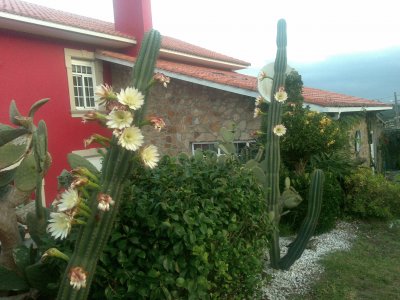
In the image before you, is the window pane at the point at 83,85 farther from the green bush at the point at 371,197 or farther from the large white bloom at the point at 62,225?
the large white bloom at the point at 62,225

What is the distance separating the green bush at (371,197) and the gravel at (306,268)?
603mm

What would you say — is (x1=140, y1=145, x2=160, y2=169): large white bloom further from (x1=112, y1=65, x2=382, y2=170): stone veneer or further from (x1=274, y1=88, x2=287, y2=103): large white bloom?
(x1=112, y1=65, x2=382, y2=170): stone veneer

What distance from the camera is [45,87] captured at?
9617mm

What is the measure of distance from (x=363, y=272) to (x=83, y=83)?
28.2ft

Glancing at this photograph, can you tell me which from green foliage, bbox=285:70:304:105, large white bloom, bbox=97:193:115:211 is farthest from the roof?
large white bloom, bbox=97:193:115:211

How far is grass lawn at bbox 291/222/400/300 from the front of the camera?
426 centimetres

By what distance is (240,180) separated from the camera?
334 centimetres

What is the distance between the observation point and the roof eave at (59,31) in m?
8.24

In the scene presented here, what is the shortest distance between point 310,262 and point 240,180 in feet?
8.36

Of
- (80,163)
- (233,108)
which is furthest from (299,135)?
(80,163)

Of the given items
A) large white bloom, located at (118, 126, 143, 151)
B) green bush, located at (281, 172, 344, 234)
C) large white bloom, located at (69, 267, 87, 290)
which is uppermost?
large white bloom, located at (118, 126, 143, 151)

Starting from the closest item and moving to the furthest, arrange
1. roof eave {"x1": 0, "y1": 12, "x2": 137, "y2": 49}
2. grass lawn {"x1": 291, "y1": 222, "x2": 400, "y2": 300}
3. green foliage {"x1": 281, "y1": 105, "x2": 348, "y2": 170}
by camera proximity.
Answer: grass lawn {"x1": 291, "y1": 222, "x2": 400, "y2": 300}
green foliage {"x1": 281, "y1": 105, "x2": 348, "y2": 170}
roof eave {"x1": 0, "y1": 12, "x2": 137, "y2": 49}

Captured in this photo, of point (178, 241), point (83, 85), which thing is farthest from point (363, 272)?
point (83, 85)

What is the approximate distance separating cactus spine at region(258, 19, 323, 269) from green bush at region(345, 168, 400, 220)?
2839 millimetres
